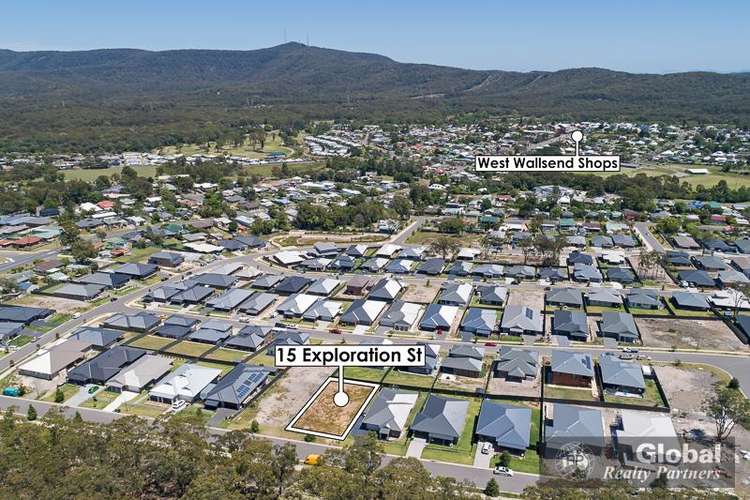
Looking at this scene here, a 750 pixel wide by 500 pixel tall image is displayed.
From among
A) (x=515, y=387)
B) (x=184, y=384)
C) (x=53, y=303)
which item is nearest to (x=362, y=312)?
(x=515, y=387)

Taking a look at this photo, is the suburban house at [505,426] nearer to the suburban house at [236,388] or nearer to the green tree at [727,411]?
the green tree at [727,411]

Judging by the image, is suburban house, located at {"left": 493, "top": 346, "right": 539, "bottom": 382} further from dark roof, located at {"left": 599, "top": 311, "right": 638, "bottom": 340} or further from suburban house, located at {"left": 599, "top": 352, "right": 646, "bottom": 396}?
dark roof, located at {"left": 599, "top": 311, "right": 638, "bottom": 340}

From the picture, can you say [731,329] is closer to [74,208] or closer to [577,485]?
[577,485]

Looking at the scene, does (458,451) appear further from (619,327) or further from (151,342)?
(151,342)

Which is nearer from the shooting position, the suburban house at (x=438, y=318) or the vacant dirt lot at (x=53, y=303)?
the suburban house at (x=438, y=318)

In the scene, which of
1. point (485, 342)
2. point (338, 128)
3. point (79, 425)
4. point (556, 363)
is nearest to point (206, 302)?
point (79, 425)

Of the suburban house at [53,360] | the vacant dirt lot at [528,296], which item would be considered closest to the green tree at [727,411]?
the vacant dirt lot at [528,296]

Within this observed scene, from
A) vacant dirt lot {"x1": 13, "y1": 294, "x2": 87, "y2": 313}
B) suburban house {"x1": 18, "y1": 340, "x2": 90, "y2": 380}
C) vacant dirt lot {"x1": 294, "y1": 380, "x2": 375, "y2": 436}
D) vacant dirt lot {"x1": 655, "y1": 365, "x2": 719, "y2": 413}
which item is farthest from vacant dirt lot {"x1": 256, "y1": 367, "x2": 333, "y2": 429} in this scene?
vacant dirt lot {"x1": 13, "y1": 294, "x2": 87, "y2": 313}
